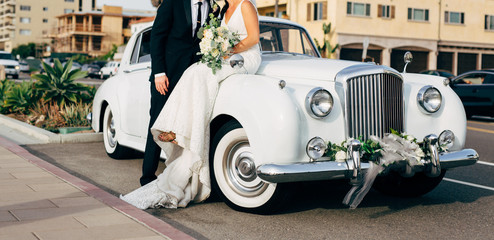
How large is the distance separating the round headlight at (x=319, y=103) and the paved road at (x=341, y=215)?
2.99 ft

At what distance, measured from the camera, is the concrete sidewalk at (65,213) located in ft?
14.2

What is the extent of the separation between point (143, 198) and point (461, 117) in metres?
3.01

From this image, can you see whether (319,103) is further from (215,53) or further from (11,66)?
(11,66)

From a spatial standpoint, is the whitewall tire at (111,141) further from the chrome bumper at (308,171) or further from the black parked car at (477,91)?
the black parked car at (477,91)

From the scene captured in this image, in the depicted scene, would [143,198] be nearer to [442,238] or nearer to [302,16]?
[442,238]

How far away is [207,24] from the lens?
602cm

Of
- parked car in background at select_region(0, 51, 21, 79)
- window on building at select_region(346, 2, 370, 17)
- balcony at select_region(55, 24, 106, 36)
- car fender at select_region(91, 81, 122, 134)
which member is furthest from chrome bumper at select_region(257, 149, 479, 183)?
balcony at select_region(55, 24, 106, 36)

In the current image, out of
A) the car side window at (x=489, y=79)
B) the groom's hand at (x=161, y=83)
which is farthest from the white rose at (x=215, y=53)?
the car side window at (x=489, y=79)

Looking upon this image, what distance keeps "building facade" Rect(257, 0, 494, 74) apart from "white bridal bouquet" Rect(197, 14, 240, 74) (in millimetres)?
41362

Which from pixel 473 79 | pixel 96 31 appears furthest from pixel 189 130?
pixel 96 31

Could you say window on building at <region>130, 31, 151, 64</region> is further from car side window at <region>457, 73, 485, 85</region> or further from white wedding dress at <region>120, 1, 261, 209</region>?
car side window at <region>457, 73, 485, 85</region>

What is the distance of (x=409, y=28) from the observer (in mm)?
49219

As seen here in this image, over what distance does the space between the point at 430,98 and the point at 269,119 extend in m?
1.73

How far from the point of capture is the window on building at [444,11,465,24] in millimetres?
50438
